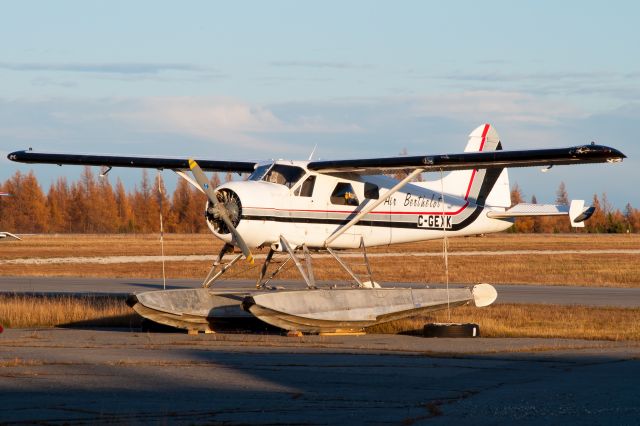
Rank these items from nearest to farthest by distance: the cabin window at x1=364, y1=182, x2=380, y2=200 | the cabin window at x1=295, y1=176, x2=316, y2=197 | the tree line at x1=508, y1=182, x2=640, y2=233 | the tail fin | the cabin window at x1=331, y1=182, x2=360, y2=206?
the cabin window at x1=295, y1=176, x2=316, y2=197 → the cabin window at x1=331, y1=182, x2=360, y2=206 → the cabin window at x1=364, y1=182, x2=380, y2=200 → the tail fin → the tree line at x1=508, y1=182, x2=640, y2=233

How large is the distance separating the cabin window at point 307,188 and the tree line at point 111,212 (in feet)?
396

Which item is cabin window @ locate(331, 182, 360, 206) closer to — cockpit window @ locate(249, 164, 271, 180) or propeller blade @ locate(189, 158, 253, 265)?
cockpit window @ locate(249, 164, 271, 180)

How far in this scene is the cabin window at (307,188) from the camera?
20891mm

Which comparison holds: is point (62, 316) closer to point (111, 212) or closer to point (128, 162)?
point (128, 162)

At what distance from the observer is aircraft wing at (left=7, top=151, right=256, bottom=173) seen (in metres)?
22.7

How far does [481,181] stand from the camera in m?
24.9

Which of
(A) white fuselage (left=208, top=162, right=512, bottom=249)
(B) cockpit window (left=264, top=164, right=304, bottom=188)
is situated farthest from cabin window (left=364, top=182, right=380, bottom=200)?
(B) cockpit window (left=264, top=164, right=304, bottom=188)

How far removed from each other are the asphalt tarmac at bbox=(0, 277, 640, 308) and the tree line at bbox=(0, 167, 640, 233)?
10544 cm

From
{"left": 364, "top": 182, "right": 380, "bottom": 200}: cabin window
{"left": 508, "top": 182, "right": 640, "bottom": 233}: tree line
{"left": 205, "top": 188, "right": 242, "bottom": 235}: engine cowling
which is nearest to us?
{"left": 205, "top": 188, "right": 242, "bottom": 235}: engine cowling

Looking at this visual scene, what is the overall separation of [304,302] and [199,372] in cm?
529

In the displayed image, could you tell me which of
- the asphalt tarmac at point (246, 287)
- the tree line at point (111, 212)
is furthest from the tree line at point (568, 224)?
the asphalt tarmac at point (246, 287)

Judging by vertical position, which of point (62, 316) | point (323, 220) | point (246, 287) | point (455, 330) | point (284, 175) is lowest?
point (455, 330)

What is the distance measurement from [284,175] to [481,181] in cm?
597

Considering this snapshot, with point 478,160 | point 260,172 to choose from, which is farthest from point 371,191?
point 478,160
